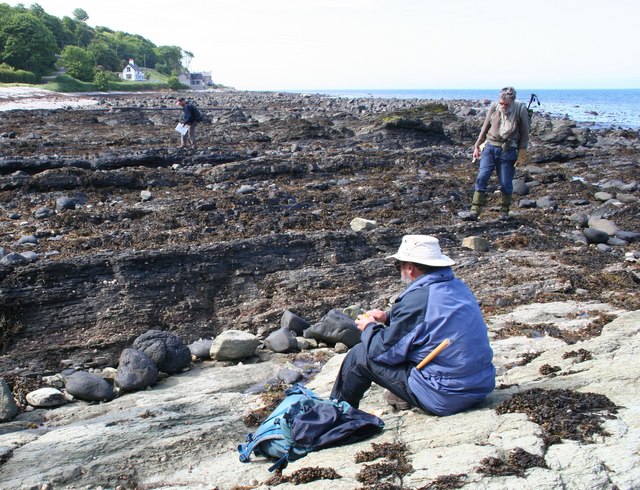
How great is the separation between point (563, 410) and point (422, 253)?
1534mm

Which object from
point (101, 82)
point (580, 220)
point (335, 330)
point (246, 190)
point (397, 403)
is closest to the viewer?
point (397, 403)

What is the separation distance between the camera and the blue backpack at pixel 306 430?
4566 millimetres

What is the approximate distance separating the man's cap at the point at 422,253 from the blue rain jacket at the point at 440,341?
8 centimetres

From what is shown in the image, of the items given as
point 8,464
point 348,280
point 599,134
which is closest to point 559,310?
point 348,280

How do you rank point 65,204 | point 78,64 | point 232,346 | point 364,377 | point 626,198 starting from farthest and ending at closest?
1. point 78,64
2. point 626,198
3. point 65,204
4. point 232,346
5. point 364,377

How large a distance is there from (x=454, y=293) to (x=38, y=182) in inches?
518

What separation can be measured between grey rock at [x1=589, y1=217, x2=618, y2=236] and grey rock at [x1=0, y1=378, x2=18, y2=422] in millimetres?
10900

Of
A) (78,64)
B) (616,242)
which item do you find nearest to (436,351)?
(616,242)

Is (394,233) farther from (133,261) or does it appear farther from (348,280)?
(133,261)

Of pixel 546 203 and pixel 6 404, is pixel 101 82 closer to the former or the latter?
pixel 546 203

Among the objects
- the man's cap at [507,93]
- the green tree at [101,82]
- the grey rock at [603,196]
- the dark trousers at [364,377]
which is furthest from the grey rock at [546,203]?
the green tree at [101,82]

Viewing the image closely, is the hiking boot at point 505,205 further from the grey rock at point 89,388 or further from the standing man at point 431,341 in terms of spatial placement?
the grey rock at point 89,388

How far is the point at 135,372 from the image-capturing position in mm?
6859

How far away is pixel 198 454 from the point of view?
5.04 m
